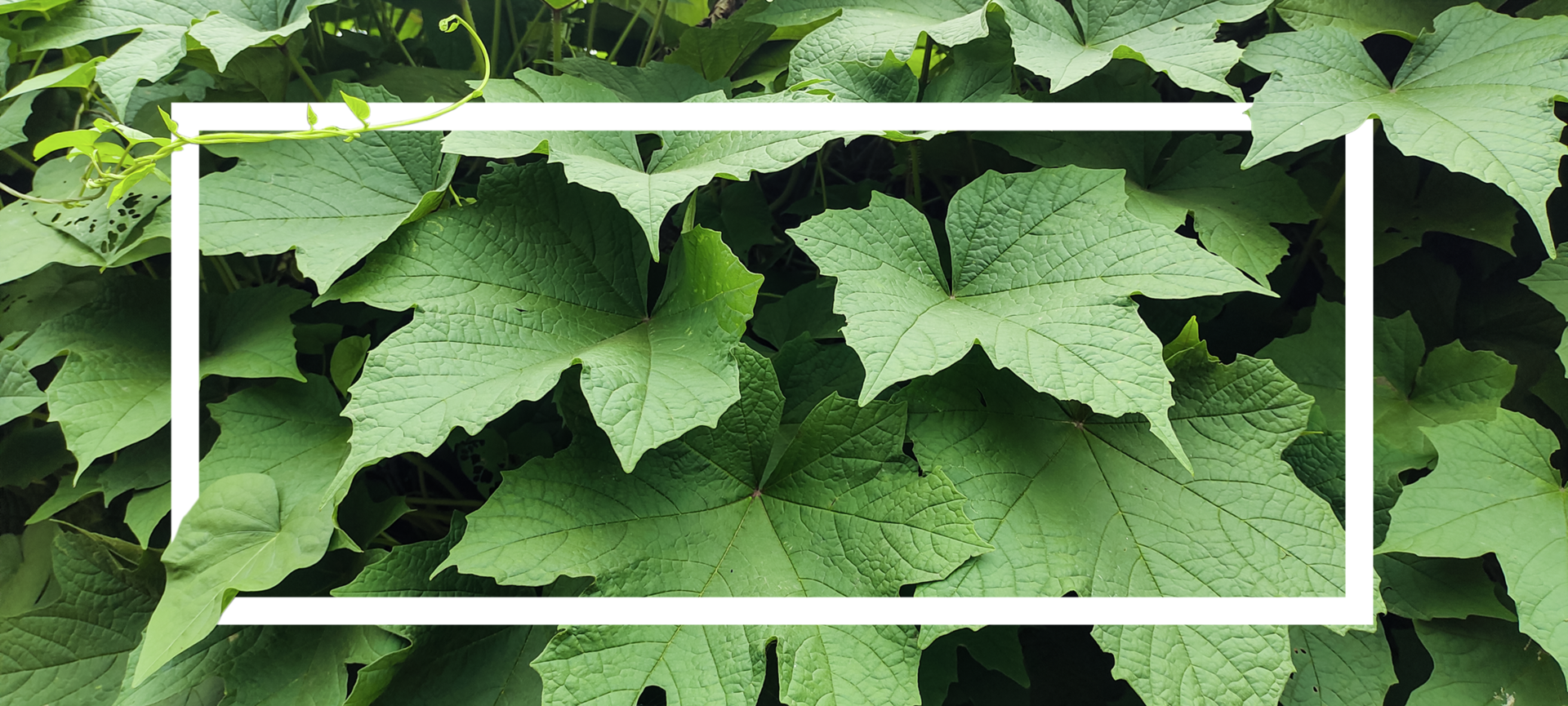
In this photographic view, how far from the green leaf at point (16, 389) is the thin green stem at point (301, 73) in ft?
1.42

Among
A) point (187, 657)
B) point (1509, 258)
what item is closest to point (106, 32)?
point (187, 657)

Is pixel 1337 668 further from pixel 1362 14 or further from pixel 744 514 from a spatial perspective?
pixel 1362 14

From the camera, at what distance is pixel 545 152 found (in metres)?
0.80

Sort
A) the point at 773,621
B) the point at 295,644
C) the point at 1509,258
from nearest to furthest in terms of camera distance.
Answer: the point at 773,621, the point at 295,644, the point at 1509,258

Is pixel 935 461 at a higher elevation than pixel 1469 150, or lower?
lower

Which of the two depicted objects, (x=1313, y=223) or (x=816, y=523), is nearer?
(x=816, y=523)

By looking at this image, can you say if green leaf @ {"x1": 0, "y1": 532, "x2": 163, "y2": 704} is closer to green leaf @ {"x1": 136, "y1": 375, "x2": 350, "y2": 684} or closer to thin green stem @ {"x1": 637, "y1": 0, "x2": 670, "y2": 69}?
green leaf @ {"x1": 136, "y1": 375, "x2": 350, "y2": 684}

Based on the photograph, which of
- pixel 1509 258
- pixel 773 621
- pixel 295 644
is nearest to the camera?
pixel 773 621

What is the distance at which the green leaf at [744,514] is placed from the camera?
733mm

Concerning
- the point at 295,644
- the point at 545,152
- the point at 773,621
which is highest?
the point at 545,152

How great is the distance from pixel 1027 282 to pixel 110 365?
3.24ft

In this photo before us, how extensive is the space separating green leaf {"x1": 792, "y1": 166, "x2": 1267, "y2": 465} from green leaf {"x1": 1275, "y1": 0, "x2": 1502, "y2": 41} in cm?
34

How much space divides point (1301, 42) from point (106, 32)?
130 cm

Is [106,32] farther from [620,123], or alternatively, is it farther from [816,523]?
[816,523]
